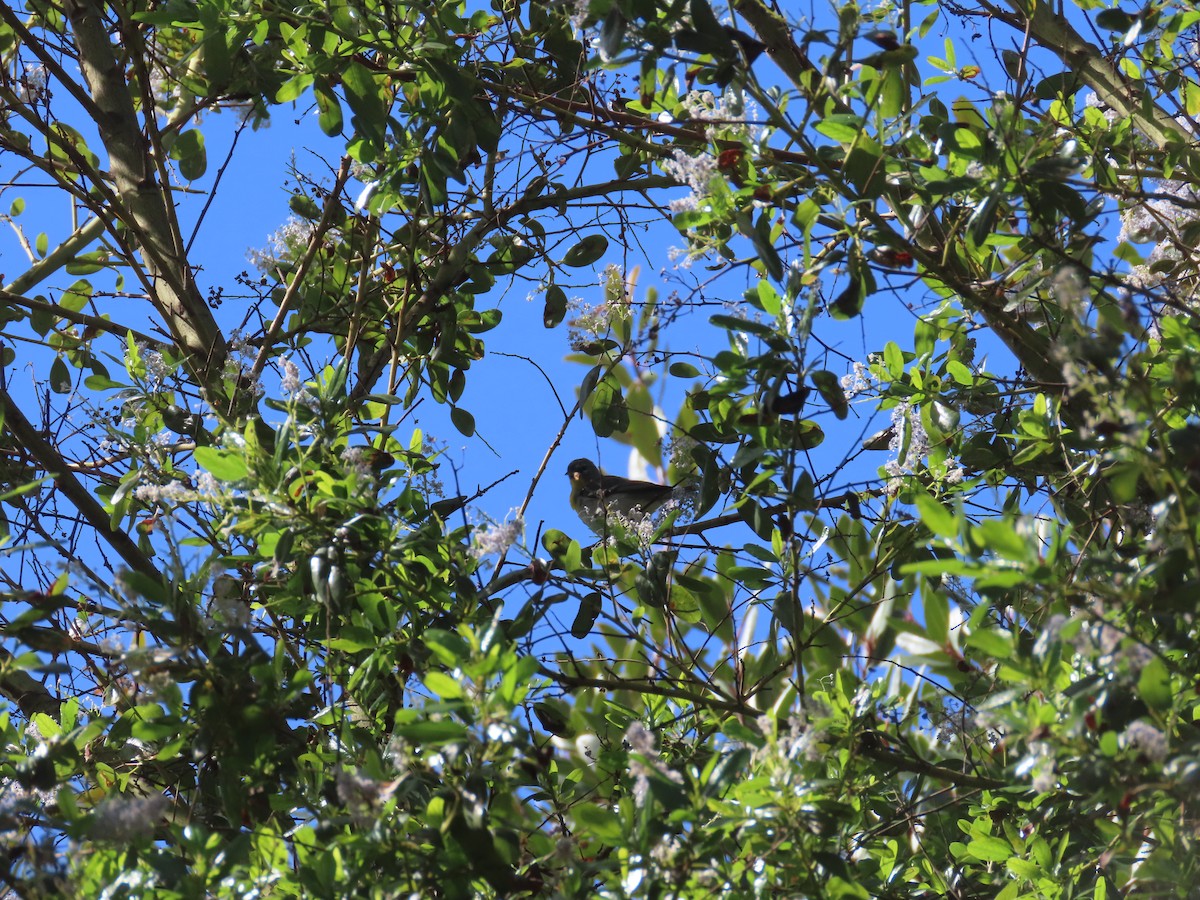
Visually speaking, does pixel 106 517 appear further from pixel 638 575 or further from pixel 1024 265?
pixel 1024 265

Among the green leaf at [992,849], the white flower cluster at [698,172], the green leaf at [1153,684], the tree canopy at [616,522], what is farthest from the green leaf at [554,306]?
the green leaf at [1153,684]

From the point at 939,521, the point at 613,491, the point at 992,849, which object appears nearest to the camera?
the point at 939,521

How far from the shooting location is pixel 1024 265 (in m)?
2.45

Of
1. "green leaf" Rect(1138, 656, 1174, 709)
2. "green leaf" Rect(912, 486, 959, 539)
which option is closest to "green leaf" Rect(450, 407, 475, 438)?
"green leaf" Rect(912, 486, 959, 539)

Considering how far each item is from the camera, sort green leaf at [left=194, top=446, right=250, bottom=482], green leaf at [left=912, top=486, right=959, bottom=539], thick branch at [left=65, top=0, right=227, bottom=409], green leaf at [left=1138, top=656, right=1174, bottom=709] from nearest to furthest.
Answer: green leaf at [left=1138, top=656, right=1174, bottom=709]
green leaf at [left=912, top=486, right=959, bottom=539]
green leaf at [left=194, top=446, right=250, bottom=482]
thick branch at [left=65, top=0, right=227, bottom=409]

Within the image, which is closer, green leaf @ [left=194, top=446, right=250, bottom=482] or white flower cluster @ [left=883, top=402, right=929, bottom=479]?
green leaf @ [left=194, top=446, right=250, bottom=482]

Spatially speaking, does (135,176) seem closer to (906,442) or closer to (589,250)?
(589,250)

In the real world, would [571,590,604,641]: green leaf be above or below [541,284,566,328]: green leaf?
below

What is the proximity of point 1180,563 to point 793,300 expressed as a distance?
0.85 m

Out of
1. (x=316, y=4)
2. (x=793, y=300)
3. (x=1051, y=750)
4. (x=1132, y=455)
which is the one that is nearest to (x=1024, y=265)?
(x=793, y=300)

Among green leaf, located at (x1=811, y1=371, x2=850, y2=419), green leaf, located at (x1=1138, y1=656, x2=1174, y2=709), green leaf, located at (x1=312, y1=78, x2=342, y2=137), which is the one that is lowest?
green leaf, located at (x1=1138, y1=656, x2=1174, y2=709)

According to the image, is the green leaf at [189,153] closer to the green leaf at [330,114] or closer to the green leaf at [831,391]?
the green leaf at [330,114]

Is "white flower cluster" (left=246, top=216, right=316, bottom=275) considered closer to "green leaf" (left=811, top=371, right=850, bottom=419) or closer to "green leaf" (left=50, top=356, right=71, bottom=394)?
"green leaf" (left=50, top=356, right=71, bottom=394)

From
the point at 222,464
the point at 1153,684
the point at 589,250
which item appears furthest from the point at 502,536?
the point at 589,250
